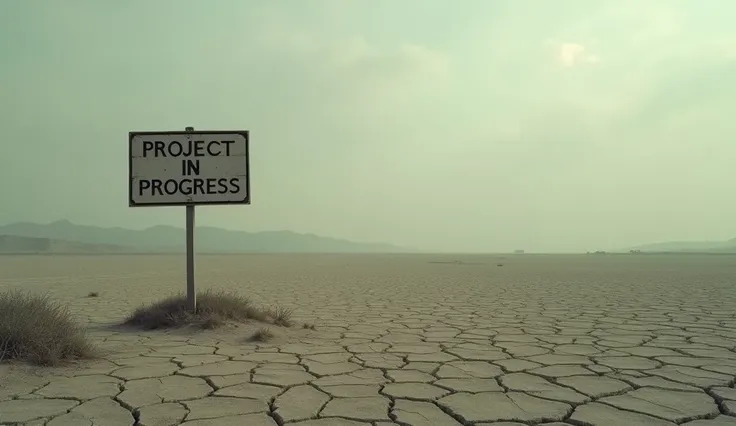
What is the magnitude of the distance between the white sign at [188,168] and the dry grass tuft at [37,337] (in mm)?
1648

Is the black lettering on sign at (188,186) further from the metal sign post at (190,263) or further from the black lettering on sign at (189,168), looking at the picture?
the metal sign post at (190,263)

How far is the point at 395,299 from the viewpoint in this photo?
30.8 feet

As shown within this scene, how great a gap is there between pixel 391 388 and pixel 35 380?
2.48 meters

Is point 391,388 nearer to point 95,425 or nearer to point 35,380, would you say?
point 95,425

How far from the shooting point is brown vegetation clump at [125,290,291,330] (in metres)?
5.54

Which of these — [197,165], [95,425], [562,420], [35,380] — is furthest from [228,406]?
[197,165]

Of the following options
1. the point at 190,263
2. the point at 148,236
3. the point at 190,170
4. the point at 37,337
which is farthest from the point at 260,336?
the point at 148,236

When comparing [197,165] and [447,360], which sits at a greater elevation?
[197,165]

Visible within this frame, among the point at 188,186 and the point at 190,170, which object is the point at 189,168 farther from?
the point at 188,186

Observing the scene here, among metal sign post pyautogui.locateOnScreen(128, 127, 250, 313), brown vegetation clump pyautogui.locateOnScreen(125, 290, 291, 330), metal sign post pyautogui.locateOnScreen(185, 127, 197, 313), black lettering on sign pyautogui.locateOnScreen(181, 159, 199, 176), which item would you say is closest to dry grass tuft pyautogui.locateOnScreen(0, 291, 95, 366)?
brown vegetation clump pyautogui.locateOnScreen(125, 290, 291, 330)

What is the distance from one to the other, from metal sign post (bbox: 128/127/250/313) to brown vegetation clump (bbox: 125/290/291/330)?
0.15 meters

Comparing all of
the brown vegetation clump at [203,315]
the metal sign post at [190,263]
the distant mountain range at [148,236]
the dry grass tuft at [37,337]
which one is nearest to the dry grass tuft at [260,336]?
the brown vegetation clump at [203,315]

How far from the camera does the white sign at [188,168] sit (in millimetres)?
5469

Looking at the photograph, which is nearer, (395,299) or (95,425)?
(95,425)
